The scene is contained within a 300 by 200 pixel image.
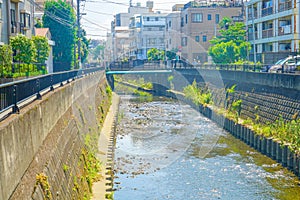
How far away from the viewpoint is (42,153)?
11.0 m

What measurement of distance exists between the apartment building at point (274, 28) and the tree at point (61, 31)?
22735 mm

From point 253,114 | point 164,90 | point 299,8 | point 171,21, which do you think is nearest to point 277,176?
point 253,114

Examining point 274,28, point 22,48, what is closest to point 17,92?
point 22,48

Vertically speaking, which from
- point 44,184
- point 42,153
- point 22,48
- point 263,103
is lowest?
point 44,184

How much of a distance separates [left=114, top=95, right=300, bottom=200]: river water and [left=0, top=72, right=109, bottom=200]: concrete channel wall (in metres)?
3.73

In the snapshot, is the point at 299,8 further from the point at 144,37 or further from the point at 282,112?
the point at 144,37

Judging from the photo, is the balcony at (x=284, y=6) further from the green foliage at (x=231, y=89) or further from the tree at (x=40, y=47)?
the tree at (x=40, y=47)

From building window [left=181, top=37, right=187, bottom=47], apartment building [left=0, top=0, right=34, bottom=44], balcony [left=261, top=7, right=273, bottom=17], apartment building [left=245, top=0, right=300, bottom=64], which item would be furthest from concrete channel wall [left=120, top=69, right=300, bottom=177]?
building window [left=181, top=37, right=187, bottom=47]

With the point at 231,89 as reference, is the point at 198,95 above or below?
below

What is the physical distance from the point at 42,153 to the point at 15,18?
108ft

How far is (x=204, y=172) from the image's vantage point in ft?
72.1

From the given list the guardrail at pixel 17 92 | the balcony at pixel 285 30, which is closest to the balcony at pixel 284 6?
the balcony at pixel 285 30

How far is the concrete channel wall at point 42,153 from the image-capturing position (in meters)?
7.79

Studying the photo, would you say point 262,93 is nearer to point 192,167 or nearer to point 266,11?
point 192,167
